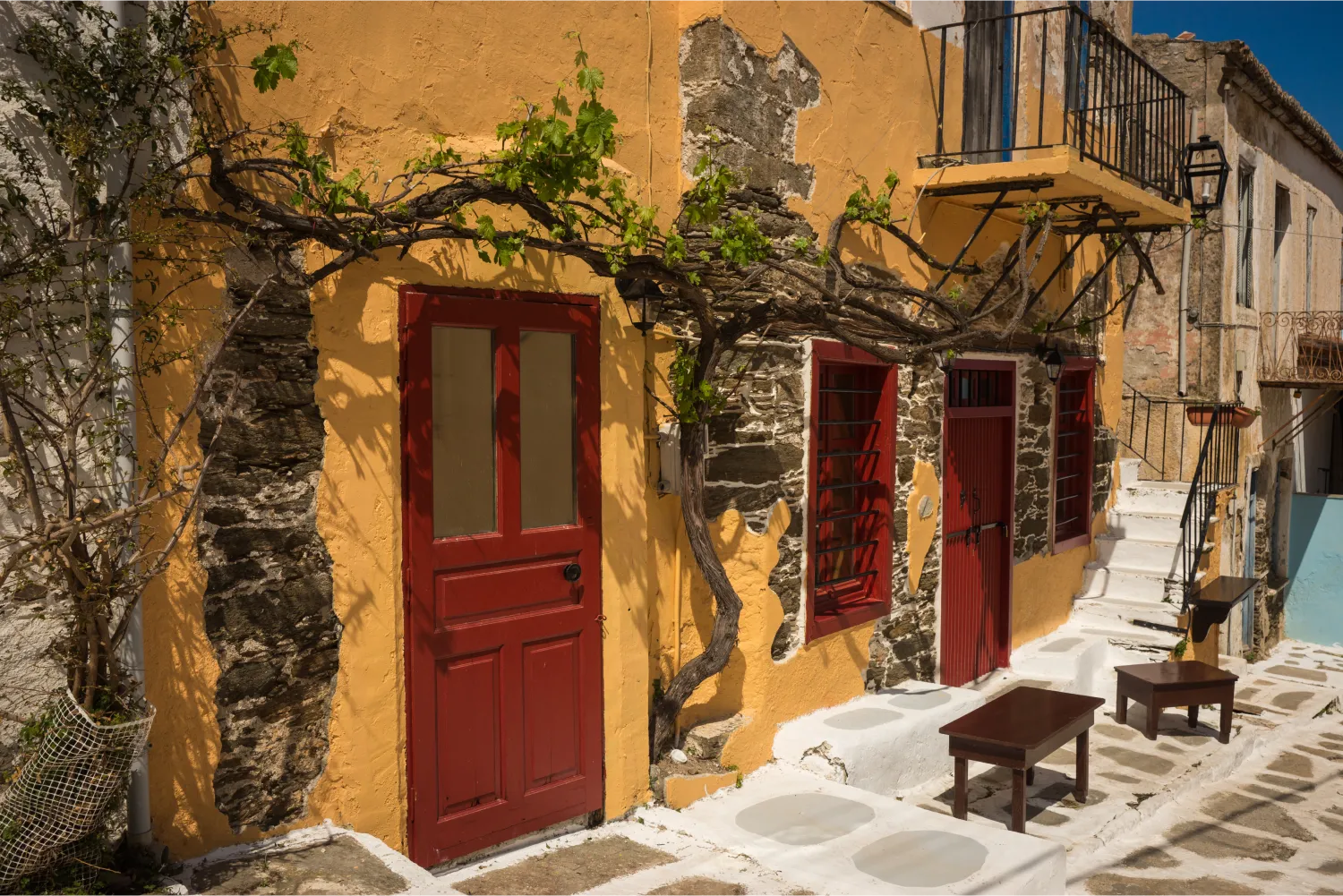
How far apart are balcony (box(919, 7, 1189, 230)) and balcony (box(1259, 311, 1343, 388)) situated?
5101 millimetres

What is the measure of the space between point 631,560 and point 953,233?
3.89 m

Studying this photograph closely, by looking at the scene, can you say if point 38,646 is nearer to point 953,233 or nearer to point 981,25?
point 953,233

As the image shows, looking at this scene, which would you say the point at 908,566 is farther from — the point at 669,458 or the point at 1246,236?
the point at 1246,236

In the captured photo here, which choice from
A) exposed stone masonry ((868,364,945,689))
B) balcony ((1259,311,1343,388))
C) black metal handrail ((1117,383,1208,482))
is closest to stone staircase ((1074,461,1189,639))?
black metal handrail ((1117,383,1208,482))

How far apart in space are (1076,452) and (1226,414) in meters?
2.08

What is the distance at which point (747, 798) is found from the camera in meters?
5.18

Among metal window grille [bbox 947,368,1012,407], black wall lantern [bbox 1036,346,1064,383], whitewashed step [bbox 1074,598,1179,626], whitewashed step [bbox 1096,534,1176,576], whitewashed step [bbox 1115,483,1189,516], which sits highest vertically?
black wall lantern [bbox 1036,346,1064,383]

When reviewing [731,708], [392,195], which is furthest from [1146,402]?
[392,195]

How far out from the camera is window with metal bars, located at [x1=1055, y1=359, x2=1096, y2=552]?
31.8 feet

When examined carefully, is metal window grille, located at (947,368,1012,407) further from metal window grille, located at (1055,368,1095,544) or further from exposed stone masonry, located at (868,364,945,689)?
metal window grille, located at (1055,368,1095,544)

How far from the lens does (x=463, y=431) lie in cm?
432

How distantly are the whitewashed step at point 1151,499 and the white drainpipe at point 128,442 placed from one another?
9276 mm

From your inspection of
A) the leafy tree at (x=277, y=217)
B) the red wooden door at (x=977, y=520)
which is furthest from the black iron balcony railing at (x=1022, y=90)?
the leafy tree at (x=277, y=217)

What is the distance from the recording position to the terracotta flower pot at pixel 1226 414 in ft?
34.5
